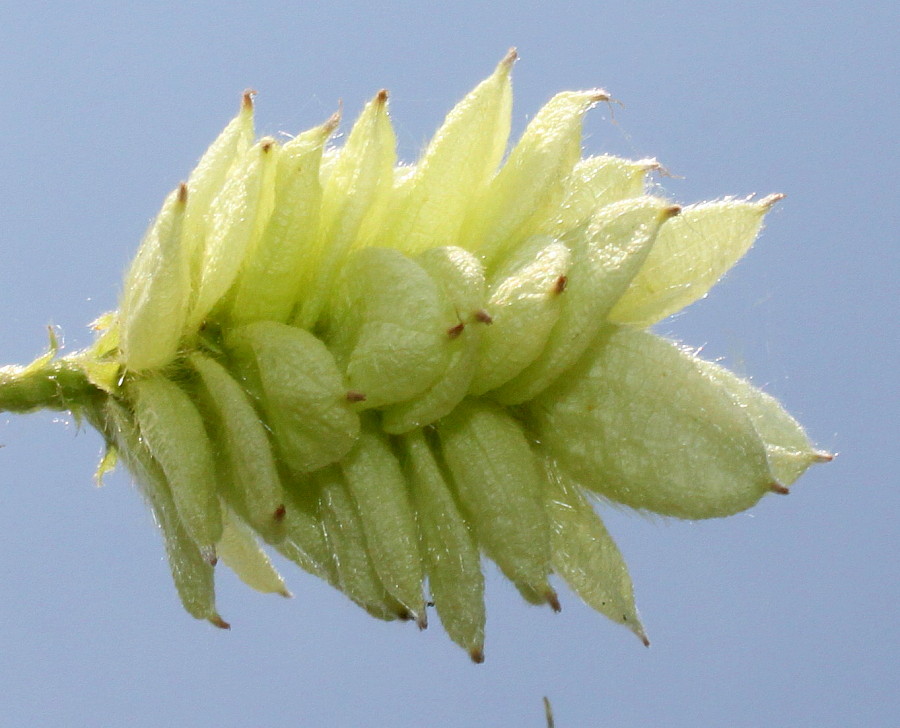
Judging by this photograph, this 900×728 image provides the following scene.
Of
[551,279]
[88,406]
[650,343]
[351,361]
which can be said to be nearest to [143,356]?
[88,406]

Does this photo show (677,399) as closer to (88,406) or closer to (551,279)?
(551,279)

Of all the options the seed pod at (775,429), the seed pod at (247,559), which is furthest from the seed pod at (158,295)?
the seed pod at (775,429)

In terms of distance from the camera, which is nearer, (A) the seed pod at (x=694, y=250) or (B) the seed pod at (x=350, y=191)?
(B) the seed pod at (x=350, y=191)

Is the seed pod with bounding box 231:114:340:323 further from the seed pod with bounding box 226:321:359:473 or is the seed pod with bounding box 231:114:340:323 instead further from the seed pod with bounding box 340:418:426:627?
the seed pod with bounding box 340:418:426:627

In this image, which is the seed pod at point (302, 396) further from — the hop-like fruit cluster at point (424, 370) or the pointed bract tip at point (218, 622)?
the pointed bract tip at point (218, 622)

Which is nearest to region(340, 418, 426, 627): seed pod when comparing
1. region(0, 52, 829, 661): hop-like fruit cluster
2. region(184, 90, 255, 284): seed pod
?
region(0, 52, 829, 661): hop-like fruit cluster

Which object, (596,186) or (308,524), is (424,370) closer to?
(308,524)

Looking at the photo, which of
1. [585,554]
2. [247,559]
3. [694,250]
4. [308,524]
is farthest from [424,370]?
[247,559]
